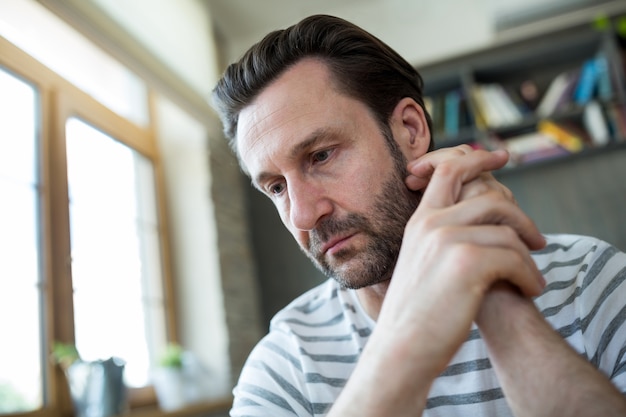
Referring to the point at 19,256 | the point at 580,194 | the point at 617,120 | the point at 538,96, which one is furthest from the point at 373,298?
the point at 538,96

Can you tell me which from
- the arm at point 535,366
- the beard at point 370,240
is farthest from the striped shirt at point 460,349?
the arm at point 535,366

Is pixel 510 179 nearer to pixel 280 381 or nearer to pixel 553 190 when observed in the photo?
pixel 553 190

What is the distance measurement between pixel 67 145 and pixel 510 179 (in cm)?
232

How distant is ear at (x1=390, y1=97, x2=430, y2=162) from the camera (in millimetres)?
1248

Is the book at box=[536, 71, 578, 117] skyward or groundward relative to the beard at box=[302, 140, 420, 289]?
skyward

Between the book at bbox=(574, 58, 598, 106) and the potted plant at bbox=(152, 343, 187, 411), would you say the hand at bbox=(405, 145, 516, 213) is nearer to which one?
the potted plant at bbox=(152, 343, 187, 411)

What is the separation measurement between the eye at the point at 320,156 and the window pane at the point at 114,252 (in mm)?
1593

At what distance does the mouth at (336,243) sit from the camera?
107 centimetres

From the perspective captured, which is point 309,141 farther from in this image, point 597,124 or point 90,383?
point 597,124

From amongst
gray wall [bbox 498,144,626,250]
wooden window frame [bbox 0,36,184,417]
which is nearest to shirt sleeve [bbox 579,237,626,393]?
wooden window frame [bbox 0,36,184,417]

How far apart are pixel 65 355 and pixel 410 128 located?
150cm

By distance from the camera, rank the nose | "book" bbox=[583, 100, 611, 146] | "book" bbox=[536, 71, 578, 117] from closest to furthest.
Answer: the nose → "book" bbox=[583, 100, 611, 146] → "book" bbox=[536, 71, 578, 117]

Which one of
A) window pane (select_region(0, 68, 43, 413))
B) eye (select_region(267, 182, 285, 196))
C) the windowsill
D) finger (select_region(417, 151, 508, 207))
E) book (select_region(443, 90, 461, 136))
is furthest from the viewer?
book (select_region(443, 90, 461, 136))

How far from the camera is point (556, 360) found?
70 cm
